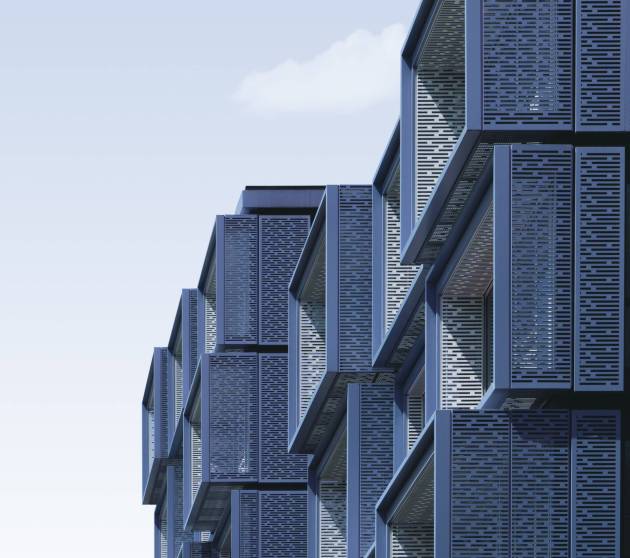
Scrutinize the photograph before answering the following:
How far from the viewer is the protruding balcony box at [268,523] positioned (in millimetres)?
47469

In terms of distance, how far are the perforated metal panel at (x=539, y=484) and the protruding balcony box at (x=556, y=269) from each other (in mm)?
410

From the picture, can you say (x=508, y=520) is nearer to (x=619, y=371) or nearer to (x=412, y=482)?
(x=619, y=371)

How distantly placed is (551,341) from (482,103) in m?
3.03

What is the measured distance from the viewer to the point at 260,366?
159 feet

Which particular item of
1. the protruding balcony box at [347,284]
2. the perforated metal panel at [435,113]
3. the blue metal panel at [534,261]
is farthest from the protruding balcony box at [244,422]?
the blue metal panel at [534,261]

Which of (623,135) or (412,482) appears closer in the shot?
(623,135)

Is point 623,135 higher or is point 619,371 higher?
point 623,135

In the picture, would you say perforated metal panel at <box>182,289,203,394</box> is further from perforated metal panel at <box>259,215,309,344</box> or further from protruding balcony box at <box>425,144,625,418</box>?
protruding balcony box at <box>425,144,625,418</box>

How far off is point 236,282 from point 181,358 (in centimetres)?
1427

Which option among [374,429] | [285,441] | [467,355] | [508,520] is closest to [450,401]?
[467,355]

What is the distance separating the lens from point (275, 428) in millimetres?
48125

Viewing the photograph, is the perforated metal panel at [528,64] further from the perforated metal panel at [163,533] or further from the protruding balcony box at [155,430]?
the perforated metal panel at [163,533]

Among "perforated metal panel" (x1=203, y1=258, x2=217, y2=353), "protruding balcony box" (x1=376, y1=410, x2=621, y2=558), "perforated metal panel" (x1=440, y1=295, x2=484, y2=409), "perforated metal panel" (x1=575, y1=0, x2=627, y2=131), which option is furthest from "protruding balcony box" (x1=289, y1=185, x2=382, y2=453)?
"perforated metal panel" (x1=203, y1=258, x2=217, y2=353)

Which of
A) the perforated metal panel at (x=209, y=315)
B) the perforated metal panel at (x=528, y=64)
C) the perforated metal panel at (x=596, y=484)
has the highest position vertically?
the perforated metal panel at (x=209, y=315)
